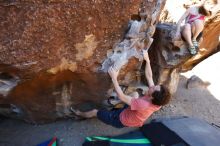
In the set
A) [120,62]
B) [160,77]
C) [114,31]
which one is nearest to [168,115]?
[160,77]

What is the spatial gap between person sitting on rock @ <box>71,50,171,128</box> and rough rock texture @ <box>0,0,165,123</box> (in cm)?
18

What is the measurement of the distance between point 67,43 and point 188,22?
162 cm

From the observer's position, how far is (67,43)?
11.7 feet

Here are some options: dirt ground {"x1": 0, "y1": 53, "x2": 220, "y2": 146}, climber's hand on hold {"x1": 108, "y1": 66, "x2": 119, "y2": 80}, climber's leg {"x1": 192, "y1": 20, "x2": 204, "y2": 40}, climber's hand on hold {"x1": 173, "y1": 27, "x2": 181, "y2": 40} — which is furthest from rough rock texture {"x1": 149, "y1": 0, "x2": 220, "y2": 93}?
climber's hand on hold {"x1": 108, "y1": 66, "x2": 119, "y2": 80}

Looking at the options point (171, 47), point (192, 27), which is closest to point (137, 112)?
point (171, 47)

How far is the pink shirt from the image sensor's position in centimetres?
369

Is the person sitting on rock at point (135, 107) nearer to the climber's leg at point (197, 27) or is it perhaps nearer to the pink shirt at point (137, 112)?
the pink shirt at point (137, 112)

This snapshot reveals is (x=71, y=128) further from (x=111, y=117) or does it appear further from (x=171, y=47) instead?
(x=171, y=47)

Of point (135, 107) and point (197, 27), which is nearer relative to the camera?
point (135, 107)

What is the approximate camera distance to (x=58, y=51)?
357 centimetres

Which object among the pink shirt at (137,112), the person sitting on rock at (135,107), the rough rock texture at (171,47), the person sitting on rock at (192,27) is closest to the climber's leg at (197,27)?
the person sitting on rock at (192,27)

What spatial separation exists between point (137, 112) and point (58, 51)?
3.53 ft

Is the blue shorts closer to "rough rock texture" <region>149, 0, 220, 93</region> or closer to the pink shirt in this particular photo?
the pink shirt

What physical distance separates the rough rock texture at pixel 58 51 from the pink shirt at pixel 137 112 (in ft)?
1.46
